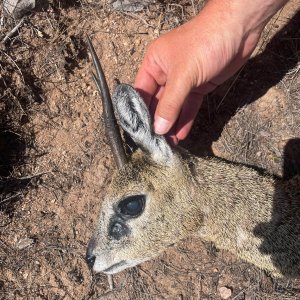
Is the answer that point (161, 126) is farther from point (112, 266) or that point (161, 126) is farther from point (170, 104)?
point (112, 266)

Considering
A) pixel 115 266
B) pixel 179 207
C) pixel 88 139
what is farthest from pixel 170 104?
pixel 88 139

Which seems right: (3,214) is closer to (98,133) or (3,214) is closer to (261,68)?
(98,133)

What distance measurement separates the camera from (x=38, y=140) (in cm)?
472

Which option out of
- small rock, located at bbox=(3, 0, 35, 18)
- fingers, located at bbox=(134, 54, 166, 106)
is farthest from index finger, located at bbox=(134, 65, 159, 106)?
small rock, located at bbox=(3, 0, 35, 18)

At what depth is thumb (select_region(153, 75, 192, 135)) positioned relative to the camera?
3074 millimetres

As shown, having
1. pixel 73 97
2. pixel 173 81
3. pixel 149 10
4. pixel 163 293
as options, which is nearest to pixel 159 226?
pixel 173 81

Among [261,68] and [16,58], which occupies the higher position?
[16,58]

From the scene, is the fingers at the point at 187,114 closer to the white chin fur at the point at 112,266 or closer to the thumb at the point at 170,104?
the thumb at the point at 170,104

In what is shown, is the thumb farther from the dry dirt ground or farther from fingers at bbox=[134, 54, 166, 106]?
the dry dirt ground

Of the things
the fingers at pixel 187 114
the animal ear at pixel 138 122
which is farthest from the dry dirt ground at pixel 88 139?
the animal ear at pixel 138 122

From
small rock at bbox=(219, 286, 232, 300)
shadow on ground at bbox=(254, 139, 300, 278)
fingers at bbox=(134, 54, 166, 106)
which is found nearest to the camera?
shadow on ground at bbox=(254, 139, 300, 278)

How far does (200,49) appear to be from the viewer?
127 inches

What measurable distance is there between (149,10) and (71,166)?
1.78 metres

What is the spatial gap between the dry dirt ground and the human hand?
35.9 inches
